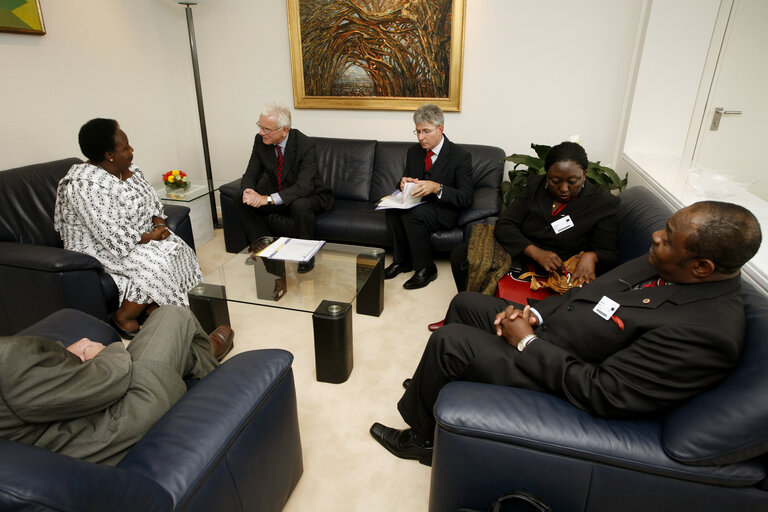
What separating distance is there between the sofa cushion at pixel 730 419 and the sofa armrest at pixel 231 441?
109 cm

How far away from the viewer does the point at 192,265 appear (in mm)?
2848

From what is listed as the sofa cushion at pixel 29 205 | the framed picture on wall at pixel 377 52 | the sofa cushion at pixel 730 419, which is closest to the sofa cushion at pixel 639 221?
the sofa cushion at pixel 730 419

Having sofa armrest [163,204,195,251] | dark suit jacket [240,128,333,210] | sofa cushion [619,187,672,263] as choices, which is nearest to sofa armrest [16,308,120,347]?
sofa armrest [163,204,195,251]

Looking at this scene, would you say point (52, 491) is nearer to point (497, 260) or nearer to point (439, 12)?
point (497, 260)

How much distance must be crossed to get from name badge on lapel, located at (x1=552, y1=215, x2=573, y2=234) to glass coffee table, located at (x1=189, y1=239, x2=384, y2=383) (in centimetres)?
101

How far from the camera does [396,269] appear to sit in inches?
129

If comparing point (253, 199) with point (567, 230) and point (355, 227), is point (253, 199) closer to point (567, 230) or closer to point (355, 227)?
point (355, 227)

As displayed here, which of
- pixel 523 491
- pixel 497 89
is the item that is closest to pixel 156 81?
pixel 497 89

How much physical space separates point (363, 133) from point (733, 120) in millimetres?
2845

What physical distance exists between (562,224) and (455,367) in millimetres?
1102

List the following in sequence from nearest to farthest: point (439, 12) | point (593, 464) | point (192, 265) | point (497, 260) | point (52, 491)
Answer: point (52, 491), point (593, 464), point (497, 260), point (192, 265), point (439, 12)

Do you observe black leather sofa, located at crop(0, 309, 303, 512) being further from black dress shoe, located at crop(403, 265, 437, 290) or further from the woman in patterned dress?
black dress shoe, located at crop(403, 265, 437, 290)

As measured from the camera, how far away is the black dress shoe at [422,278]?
10.2ft

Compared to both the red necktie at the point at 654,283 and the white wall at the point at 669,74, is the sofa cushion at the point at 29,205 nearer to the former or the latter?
the red necktie at the point at 654,283
